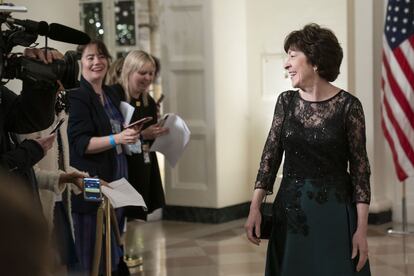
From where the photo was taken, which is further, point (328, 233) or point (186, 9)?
point (186, 9)

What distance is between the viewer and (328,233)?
3.04 metres

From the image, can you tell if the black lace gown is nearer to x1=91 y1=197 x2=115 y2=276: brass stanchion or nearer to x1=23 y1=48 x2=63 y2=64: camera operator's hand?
x1=91 y1=197 x2=115 y2=276: brass stanchion

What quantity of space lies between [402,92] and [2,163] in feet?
15.1

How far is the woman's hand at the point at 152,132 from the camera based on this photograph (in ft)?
17.4

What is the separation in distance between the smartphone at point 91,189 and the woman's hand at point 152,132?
216cm

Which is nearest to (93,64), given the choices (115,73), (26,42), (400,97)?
(115,73)

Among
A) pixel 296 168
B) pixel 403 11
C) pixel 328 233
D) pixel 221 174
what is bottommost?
pixel 221 174

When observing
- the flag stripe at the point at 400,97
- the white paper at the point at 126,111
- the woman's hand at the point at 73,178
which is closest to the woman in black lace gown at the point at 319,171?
the woman's hand at the point at 73,178

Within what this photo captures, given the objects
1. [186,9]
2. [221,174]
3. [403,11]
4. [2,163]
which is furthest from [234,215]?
[2,163]

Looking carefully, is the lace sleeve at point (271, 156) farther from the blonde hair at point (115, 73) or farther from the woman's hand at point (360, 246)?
the blonde hair at point (115, 73)

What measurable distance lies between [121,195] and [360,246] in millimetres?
1136

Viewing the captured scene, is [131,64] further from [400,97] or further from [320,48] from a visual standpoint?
[400,97]

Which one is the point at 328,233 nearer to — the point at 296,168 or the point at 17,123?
the point at 296,168

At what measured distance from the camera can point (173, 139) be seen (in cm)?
566
